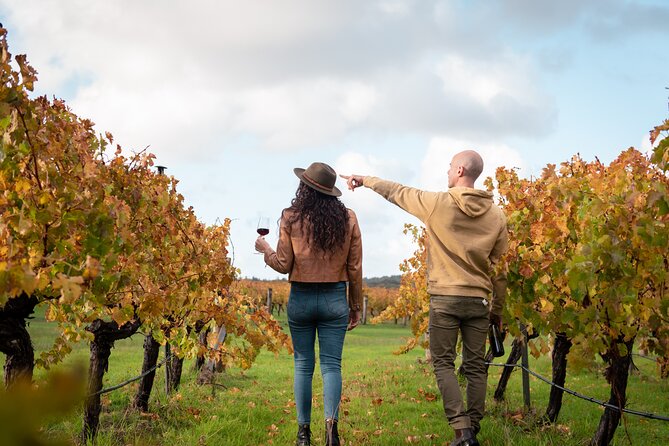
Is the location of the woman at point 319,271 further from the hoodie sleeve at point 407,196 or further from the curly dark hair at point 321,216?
the hoodie sleeve at point 407,196

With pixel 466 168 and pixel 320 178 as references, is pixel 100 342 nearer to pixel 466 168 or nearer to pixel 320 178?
pixel 320 178

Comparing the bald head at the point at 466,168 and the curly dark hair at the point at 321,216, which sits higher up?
the bald head at the point at 466,168

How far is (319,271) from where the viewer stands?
477 cm

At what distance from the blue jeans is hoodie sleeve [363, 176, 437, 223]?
804mm

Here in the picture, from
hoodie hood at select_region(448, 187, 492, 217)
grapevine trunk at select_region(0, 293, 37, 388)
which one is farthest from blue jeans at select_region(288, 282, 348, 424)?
grapevine trunk at select_region(0, 293, 37, 388)

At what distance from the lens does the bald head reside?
15.4ft

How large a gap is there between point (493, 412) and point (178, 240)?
4.36 m

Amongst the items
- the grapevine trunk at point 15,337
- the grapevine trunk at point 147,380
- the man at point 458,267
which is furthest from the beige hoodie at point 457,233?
the grapevine trunk at point 147,380

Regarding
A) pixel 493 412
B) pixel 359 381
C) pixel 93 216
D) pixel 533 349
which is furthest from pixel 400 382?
pixel 93 216

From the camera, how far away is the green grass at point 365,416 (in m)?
5.72

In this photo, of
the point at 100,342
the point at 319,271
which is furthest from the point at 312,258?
the point at 100,342

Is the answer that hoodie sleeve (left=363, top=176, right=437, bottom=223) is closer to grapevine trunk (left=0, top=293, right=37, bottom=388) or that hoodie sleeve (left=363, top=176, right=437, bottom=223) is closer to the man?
the man

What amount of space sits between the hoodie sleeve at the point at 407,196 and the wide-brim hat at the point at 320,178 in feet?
1.00

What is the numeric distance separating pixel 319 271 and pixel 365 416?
3093 mm
